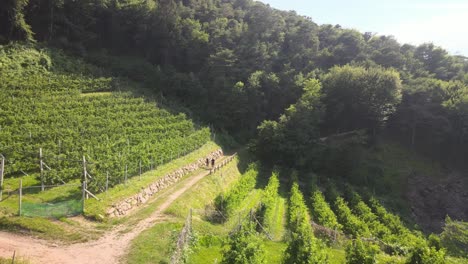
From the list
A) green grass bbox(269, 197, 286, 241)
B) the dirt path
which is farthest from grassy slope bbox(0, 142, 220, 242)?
green grass bbox(269, 197, 286, 241)

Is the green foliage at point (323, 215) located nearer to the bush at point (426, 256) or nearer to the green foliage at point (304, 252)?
the bush at point (426, 256)

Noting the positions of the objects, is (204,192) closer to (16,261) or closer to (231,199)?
(231,199)

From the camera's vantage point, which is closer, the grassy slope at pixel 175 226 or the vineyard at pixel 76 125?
the grassy slope at pixel 175 226

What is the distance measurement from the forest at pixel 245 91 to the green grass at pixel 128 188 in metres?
1.17

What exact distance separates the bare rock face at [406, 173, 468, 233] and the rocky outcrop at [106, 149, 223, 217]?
2557 centimetres

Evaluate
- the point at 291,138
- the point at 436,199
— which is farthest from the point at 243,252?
the point at 436,199

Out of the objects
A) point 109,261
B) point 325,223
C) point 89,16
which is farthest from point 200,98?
point 109,261

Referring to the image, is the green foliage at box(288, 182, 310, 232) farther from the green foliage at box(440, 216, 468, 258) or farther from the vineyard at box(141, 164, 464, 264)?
the green foliage at box(440, 216, 468, 258)

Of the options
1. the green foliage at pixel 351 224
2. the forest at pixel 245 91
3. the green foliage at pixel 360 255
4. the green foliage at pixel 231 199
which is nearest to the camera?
the green foliage at pixel 360 255

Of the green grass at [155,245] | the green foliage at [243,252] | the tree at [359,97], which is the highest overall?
the tree at [359,97]

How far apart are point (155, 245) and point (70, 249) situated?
366 centimetres

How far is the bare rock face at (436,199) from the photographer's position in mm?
39062

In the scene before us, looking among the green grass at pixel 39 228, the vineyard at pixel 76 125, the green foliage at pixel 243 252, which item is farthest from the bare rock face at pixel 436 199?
the green grass at pixel 39 228

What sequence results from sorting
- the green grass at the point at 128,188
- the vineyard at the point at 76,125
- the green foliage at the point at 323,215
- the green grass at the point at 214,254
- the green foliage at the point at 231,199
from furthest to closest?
the green foliage at the point at 323,215
the green foliage at the point at 231,199
the vineyard at the point at 76,125
the green grass at the point at 128,188
the green grass at the point at 214,254
